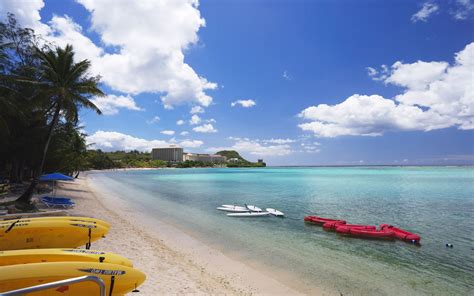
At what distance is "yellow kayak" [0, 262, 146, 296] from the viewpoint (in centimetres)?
432

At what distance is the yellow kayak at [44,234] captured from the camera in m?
7.00

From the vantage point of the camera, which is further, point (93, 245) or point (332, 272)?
point (93, 245)

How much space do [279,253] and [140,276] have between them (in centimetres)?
692

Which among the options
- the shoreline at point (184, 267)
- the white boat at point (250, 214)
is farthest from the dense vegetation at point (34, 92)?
the white boat at point (250, 214)

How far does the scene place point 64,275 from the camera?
454 centimetres

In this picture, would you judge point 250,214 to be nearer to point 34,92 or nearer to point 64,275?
point 64,275

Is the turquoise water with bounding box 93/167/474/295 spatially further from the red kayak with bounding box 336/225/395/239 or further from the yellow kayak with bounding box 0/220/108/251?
the yellow kayak with bounding box 0/220/108/251

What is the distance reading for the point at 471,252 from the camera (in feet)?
39.7

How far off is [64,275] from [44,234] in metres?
3.76

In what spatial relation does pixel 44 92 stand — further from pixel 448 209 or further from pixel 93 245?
pixel 448 209

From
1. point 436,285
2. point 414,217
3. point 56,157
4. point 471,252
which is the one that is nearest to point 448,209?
point 414,217

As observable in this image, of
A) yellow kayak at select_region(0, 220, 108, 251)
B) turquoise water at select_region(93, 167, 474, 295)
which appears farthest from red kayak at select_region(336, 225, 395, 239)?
yellow kayak at select_region(0, 220, 108, 251)

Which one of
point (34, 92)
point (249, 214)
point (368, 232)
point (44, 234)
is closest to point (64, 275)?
point (44, 234)

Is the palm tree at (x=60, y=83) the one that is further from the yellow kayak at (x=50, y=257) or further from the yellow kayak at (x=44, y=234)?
the yellow kayak at (x=50, y=257)
